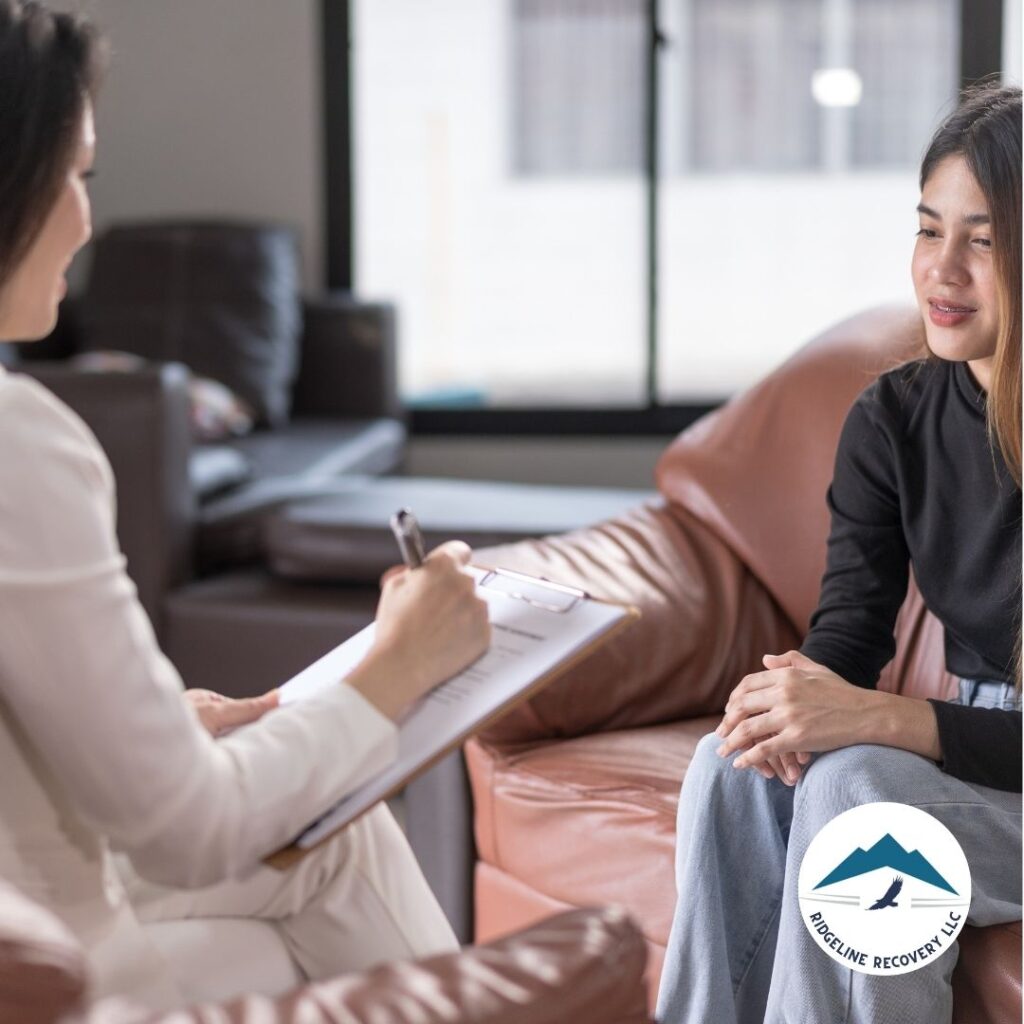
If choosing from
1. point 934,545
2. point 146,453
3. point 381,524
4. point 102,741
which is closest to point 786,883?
point 934,545

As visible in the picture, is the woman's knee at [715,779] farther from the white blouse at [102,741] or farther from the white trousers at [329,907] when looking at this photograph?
the white blouse at [102,741]

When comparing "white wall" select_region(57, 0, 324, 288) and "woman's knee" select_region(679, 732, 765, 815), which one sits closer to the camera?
"woman's knee" select_region(679, 732, 765, 815)

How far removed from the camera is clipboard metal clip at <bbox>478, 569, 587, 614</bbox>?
90cm

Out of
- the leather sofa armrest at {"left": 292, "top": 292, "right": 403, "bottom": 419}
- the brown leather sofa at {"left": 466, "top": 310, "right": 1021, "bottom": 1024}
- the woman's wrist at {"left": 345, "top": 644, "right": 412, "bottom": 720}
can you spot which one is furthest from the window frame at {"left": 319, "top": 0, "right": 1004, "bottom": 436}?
the woman's wrist at {"left": 345, "top": 644, "right": 412, "bottom": 720}

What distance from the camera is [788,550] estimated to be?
5.37 feet

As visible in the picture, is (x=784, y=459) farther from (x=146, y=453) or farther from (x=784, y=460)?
(x=146, y=453)

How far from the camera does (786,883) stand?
107 cm

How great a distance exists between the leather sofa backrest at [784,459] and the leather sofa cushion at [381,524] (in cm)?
40

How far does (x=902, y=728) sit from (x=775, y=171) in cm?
290

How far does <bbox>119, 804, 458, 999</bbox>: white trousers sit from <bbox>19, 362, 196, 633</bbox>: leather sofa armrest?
144cm

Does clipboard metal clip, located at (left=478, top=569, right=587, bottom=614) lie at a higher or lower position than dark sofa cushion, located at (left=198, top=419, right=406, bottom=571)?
higher

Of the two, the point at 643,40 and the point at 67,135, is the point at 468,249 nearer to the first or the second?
the point at 643,40

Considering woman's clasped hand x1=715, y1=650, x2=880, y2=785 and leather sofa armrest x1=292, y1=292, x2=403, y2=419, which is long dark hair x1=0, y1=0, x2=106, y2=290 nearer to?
woman's clasped hand x1=715, y1=650, x2=880, y2=785

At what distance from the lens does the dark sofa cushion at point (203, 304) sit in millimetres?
3441
